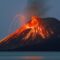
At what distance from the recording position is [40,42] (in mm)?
5508

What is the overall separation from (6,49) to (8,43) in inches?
7.9

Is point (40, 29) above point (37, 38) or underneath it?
above

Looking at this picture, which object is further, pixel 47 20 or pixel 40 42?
pixel 47 20

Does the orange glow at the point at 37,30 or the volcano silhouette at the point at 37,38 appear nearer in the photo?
the volcano silhouette at the point at 37,38

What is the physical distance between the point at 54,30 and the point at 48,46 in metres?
0.34

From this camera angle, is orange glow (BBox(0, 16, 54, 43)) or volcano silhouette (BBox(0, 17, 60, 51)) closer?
volcano silhouette (BBox(0, 17, 60, 51))

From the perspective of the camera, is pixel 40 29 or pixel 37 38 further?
pixel 40 29

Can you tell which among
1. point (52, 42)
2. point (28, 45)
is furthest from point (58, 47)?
point (28, 45)

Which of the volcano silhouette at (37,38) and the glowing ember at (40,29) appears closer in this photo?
the volcano silhouette at (37,38)

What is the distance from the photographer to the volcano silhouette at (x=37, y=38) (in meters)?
5.25

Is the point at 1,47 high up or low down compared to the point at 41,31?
down

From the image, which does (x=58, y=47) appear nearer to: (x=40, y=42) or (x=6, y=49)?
(x=40, y=42)

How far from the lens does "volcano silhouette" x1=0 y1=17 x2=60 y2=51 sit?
17.2ft

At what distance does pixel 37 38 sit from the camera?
5805 mm
